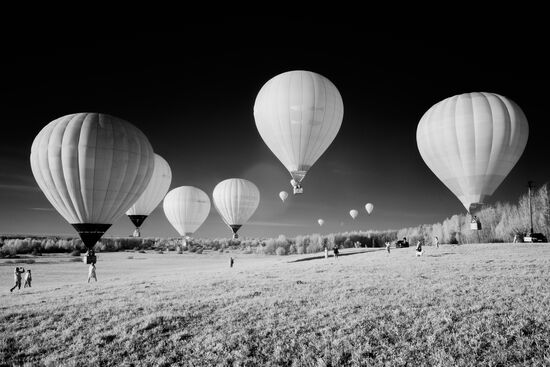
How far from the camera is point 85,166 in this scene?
23.0m

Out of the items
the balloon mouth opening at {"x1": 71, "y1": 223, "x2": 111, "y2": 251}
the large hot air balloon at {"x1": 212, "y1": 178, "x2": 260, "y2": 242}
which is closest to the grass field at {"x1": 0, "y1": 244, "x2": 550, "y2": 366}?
the balloon mouth opening at {"x1": 71, "y1": 223, "x2": 111, "y2": 251}

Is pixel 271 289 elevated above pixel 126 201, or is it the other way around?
pixel 126 201

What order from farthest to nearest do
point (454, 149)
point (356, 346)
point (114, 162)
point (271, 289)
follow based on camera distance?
point (454, 149) → point (114, 162) → point (271, 289) → point (356, 346)

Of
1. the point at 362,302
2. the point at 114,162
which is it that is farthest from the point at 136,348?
the point at 114,162

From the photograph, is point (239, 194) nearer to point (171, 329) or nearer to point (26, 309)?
point (26, 309)

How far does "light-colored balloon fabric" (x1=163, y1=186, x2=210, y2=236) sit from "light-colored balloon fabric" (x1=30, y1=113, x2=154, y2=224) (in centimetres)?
2797

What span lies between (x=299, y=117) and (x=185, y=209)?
3229 cm

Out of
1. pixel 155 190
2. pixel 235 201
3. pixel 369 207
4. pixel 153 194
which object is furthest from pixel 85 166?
pixel 369 207

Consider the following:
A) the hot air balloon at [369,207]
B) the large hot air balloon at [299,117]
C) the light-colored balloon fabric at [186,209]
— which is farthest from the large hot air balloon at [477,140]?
the hot air balloon at [369,207]

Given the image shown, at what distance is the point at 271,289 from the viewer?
16906 millimetres

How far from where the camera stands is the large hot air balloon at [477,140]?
2728cm

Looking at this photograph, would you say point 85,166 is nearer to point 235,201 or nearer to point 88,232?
point 88,232

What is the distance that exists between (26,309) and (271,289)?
405 inches

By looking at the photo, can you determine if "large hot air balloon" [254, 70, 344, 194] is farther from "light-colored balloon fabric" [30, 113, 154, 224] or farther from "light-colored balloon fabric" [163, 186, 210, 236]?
"light-colored balloon fabric" [163, 186, 210, 236]
